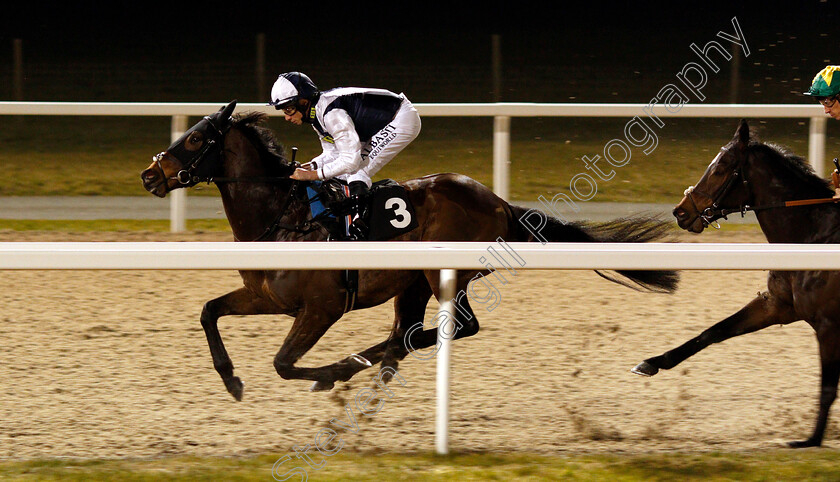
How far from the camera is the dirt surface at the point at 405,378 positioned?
10.9ft

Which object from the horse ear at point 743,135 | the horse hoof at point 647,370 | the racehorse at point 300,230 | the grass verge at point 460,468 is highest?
the horse ear at point 743,135

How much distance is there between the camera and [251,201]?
4.23 m

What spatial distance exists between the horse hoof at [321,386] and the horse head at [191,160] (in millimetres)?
967

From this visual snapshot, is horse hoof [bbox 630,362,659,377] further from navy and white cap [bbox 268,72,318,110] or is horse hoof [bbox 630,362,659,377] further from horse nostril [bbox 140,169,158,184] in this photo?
horse nostril [bbox 140,169,158,184]

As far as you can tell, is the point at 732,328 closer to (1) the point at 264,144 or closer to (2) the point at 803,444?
(2) the point at 803,444

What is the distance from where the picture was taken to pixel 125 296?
5.52m

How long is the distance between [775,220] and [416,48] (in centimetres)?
1050

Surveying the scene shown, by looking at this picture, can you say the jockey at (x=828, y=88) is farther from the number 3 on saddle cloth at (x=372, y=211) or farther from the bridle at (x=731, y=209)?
the number 3 on saddle cloth at (x=372, y=211)

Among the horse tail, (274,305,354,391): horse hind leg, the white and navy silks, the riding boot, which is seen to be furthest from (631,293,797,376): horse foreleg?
the white and navy silks

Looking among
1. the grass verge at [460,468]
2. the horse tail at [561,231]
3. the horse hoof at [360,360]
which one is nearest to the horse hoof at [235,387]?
the horse hoof at [360,360]

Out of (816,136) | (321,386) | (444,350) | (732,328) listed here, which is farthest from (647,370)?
(816,136)

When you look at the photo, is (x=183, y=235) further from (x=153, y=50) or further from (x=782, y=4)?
(x=782, y=4)

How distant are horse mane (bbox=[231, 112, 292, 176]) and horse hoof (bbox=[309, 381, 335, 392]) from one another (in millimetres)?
919

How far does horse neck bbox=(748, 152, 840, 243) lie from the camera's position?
395cm
